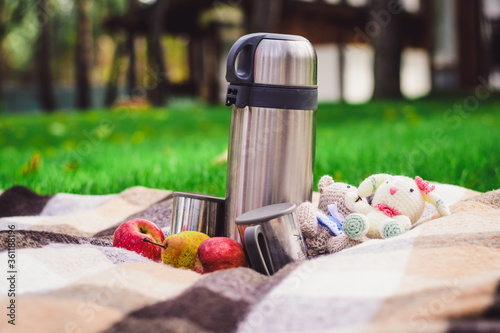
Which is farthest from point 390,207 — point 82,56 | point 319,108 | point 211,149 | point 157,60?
point 82,56

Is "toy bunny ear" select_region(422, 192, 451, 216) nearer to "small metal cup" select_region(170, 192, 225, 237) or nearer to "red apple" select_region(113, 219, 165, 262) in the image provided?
"small metal cup" select_region(170, 192, 225, 237)

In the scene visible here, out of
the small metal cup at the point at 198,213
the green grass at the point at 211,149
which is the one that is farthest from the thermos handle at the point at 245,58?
the green grass at the point at 211,149

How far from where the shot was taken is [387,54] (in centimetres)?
927

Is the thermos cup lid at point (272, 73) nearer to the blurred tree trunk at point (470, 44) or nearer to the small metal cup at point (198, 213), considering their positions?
the small metal cup at point (198, 213)

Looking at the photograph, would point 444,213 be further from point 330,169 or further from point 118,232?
point 330,169

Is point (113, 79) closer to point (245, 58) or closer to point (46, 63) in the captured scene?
point (46, 63)

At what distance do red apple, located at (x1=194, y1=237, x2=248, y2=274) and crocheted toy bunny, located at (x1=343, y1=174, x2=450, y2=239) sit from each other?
0.37 metres

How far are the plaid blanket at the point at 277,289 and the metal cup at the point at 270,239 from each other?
115mm

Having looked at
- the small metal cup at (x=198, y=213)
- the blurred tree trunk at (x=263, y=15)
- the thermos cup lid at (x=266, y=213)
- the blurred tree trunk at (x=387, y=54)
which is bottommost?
the small metal cup at (x=198, y=213)

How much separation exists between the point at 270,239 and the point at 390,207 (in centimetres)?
53

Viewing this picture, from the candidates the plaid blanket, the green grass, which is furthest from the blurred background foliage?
the plaid blanket

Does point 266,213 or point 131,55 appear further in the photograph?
point 131,55

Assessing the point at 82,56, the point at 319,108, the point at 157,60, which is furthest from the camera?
the point at 82,56

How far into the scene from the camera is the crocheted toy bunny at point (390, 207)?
1884 mm
